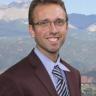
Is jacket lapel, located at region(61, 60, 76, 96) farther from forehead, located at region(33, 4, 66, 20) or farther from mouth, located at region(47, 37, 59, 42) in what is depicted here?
forehead, located at region(33, 4, 66, 20)

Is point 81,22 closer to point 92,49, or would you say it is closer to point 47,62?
point 92,49

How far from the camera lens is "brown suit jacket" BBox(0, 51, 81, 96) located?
300 centimetres

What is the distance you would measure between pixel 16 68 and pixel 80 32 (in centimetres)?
12198

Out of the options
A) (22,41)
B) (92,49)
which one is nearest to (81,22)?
(92,49)

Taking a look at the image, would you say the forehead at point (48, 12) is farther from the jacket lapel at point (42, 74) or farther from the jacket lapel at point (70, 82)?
the jacket lapel at point (70, 82)

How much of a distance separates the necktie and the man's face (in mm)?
198

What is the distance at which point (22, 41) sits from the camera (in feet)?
320

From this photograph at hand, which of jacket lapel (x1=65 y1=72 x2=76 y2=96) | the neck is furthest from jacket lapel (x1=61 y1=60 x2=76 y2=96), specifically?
the neck

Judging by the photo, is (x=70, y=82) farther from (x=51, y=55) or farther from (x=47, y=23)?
(x=47, y=23)

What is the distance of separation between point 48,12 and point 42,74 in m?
0.50

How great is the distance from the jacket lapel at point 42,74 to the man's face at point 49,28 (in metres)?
0.11

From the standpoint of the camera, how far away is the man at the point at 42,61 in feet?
9.93

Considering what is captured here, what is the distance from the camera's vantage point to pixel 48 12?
310 centimetres

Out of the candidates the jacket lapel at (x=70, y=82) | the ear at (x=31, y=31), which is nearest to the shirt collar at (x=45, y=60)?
the ear at (x=31, y=31)
